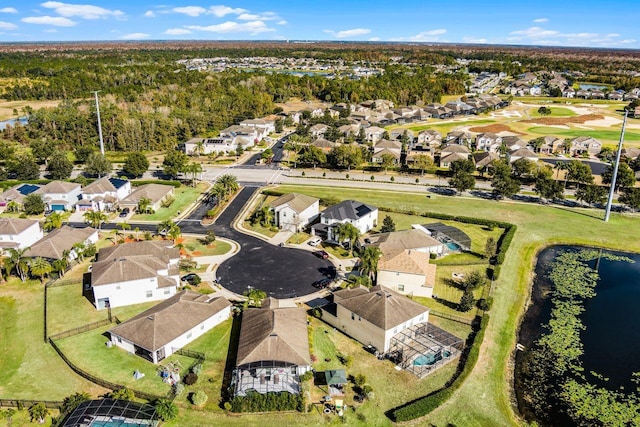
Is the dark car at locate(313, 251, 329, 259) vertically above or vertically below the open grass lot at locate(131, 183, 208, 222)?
below

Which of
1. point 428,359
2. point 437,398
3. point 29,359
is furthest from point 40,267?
point 437,398

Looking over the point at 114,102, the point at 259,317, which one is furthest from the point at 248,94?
the point at 259,317

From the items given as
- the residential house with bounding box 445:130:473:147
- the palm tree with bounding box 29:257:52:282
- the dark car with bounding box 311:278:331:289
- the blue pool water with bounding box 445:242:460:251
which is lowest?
the dark car with bounding box 311:278:331:289

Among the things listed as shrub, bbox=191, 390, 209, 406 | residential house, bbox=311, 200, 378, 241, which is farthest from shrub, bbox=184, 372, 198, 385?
residential house, bbox=311, 200, 378, 241

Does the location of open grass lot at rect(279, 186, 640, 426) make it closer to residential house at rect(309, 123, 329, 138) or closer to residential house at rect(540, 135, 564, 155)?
residential house at rect(540, 135, 564, 155)

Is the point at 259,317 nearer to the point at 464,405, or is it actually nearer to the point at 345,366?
the point at 345,366

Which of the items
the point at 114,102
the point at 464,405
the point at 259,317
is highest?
the point at 114,102
